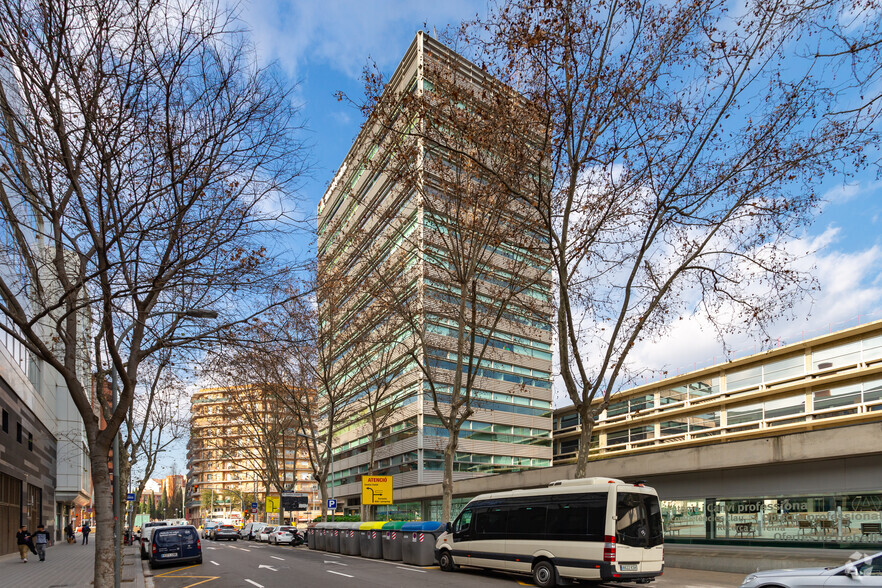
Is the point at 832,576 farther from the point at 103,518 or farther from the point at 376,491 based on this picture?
the point at 376,491

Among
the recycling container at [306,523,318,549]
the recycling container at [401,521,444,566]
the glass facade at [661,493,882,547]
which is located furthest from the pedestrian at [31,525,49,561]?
the glass facade at [661,493,882,547]

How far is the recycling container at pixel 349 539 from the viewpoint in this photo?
28845 millimetres

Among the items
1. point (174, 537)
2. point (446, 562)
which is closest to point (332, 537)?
point (174, 537)

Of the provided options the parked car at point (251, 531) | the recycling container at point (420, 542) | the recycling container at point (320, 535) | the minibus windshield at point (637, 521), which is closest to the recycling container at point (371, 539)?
the recycling container at point (420, 542)

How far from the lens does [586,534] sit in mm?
14961

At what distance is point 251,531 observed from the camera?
53406 millimetres

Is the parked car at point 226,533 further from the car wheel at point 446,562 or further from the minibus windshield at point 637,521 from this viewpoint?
the minibus windshield at point 637,521

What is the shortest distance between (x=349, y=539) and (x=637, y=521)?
59.6 ft

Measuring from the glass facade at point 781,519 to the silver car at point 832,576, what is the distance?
28.1 feet

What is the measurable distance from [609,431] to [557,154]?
46.5m

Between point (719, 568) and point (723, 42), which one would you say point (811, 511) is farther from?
point (723, 42)

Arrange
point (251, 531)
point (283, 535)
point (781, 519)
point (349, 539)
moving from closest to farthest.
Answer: point (781, 519) → point (349, 539) → point (283, 535) → point (251, 531)

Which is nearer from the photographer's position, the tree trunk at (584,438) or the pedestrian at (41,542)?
the tree trunk at (584,438)

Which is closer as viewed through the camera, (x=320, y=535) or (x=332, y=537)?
(x=332, y=537)
